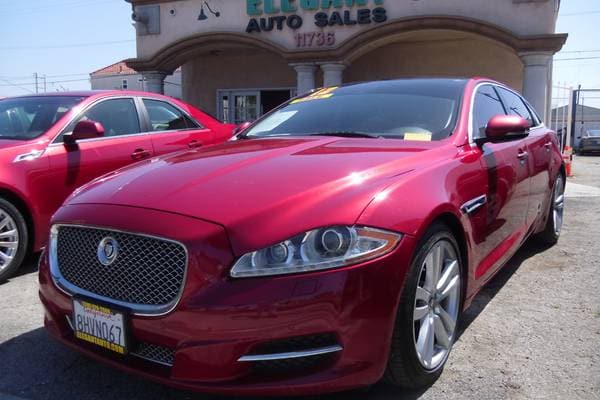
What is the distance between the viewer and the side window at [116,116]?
5.03 metres

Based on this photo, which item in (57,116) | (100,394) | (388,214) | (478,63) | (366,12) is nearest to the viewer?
(388,214)

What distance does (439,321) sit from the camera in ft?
8.38

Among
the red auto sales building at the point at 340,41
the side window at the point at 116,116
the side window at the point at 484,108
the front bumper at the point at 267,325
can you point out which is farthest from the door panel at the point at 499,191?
the red auto sales building at the point at 340,41

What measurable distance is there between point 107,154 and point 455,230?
134 inches

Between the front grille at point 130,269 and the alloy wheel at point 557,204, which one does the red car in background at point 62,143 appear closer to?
the front grille at point 130,269

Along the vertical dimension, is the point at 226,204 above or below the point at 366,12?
below

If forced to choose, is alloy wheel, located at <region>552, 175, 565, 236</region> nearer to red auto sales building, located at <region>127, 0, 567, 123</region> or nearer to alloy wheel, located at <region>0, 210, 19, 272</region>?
alloy wheel, located at <region>0, 210, 19, 272</region>

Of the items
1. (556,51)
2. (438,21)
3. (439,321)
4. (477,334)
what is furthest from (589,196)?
(439,321)

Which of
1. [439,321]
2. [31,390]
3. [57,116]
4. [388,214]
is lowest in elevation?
[31,390]

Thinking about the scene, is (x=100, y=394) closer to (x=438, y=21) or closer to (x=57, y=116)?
(x=57, y=116)

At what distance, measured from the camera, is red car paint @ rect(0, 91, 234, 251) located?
421 centimetres

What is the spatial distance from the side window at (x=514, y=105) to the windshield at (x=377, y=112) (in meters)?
0.89

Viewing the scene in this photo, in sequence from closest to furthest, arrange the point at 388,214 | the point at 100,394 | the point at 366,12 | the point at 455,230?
1. the point at 388,214
2. the point at 100,394
3. the point at 455,230
4. the point at 366,12

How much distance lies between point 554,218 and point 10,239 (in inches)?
188
